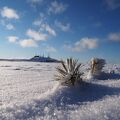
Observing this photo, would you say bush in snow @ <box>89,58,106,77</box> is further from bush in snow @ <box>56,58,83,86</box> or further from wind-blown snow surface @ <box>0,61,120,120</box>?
wind-blown snow surface @ <box>0,61,120,120</box>

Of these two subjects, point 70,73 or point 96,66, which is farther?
point 96,66

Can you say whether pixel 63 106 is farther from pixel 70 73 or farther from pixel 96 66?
pixel 96 66

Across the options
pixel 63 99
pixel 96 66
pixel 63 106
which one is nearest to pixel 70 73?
pixel 63 99

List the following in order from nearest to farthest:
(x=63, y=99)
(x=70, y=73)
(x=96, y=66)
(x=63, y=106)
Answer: (x=63, y=106) → (x=63, y=99) → (x=70, y=73) → (x=96, y=66)

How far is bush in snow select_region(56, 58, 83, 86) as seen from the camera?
741 centimetres

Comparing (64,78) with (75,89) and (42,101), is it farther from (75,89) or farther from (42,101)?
(42,101)

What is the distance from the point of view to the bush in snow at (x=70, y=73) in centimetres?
741

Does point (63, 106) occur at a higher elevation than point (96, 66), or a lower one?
lower

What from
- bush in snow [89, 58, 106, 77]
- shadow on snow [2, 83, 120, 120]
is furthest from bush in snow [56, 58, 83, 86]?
bush in snow [89, 58, 106, 77]

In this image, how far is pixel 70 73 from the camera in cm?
771

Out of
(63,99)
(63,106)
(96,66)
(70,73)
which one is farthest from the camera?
(96,66)

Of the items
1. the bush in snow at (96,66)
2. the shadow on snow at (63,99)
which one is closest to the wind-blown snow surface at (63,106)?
the shadow on snow at (63,99)

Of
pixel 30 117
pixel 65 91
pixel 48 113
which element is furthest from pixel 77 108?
pixel 65 91

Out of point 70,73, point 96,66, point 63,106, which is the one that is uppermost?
point 96,66
